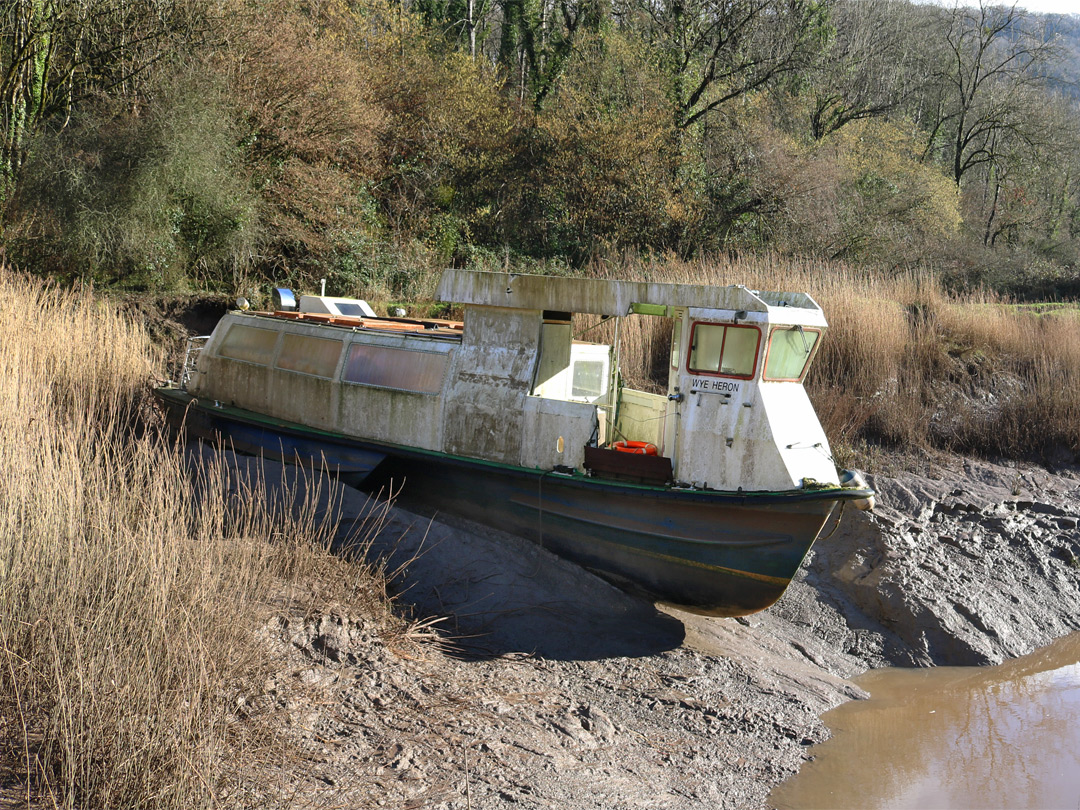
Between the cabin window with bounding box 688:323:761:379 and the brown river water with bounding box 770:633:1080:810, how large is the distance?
3.20m

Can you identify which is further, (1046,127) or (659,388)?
(1046,127)

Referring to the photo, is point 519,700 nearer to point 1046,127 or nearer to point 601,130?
point 601,130

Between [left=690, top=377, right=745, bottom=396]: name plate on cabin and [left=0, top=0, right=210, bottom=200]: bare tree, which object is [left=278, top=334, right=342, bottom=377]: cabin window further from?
[left=0, top=0, right=210, bottom=200]: bare tree

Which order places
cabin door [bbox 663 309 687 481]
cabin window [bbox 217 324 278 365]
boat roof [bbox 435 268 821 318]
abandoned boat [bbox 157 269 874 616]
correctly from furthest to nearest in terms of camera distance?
cabin window [bbox 217 324 278 365] → cabin door [bbox 663 309 687 481] → boat roof [bbox 435 268 821 318] → abandoned boat [bbox 157 269 874 616]

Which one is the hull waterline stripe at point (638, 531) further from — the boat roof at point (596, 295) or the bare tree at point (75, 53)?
the bare tree at point (75, 53)

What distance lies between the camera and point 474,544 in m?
8.78

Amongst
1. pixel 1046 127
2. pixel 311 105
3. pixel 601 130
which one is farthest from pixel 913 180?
pixel 311 105

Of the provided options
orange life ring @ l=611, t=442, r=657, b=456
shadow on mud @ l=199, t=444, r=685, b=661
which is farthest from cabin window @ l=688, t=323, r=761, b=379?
shadow on mud @ l=199, t=444, r=685, b=661

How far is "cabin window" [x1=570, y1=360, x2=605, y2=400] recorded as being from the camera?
9.42 metres

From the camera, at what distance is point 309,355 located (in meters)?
10.1

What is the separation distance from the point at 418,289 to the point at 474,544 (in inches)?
447

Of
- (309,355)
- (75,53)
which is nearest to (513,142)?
(75,53)

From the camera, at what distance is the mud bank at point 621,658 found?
5.48 metres

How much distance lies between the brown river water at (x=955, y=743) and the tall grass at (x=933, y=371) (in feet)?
13.7
